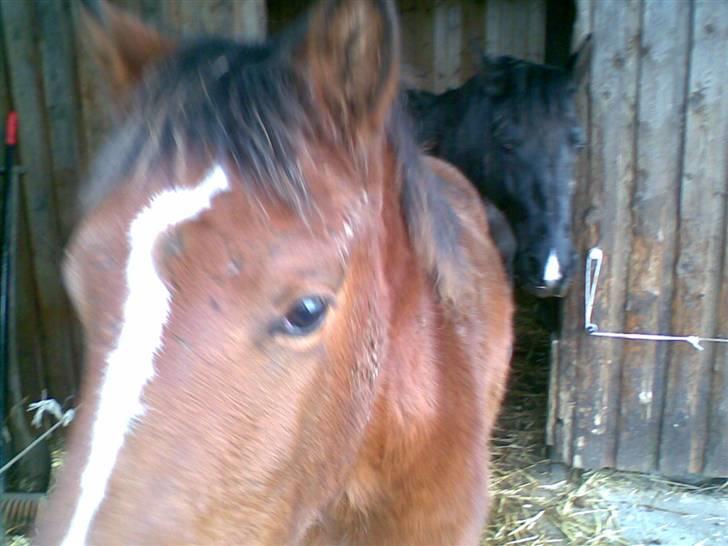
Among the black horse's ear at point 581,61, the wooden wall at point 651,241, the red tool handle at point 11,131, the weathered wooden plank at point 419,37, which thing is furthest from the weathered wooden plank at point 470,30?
the red tool handle at point 11,131

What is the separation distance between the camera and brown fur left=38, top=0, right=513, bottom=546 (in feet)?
2.98

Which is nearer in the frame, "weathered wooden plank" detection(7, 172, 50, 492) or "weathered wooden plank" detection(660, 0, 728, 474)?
"weathered wooden plank" detection(660, 0, 728, 474)

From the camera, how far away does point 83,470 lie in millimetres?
875

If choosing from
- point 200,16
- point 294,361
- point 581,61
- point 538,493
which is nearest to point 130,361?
point 294,361

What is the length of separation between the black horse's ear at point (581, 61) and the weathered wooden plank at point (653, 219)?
218 millimetres

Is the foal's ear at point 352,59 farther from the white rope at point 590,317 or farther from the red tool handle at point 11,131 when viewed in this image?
the red tool handle at point 11,131

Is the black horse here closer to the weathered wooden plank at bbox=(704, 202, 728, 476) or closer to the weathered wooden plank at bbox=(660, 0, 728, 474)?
the weathered wooden plank at bbox=(660, 0, 728, 474)

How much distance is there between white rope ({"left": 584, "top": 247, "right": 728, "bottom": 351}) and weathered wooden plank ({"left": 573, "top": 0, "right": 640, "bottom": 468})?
1.3 inches

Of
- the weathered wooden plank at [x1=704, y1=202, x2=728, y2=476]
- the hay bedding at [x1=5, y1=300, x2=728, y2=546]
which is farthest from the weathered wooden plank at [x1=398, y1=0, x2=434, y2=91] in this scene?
the weathered wooden plank at [x1=704, y1=202, x2=728, y2=476]

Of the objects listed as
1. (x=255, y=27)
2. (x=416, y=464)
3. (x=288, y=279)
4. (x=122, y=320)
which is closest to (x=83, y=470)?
(x=122, y=320)

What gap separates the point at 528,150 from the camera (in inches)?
110

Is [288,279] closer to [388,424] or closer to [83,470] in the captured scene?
[83,470]

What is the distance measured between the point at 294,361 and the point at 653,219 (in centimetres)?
229

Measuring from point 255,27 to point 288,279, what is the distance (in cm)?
220
